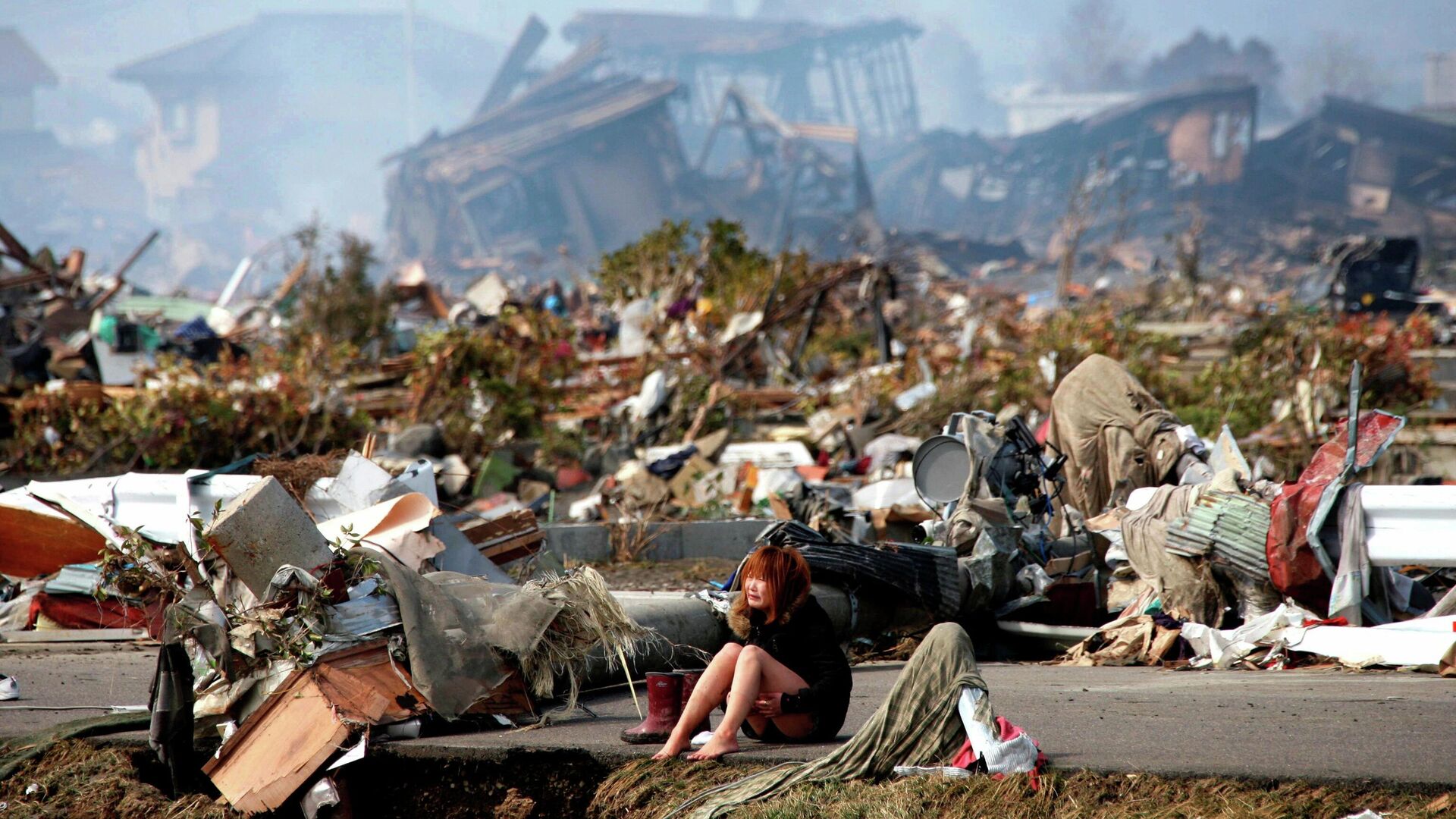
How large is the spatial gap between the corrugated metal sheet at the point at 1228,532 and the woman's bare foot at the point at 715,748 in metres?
3.10

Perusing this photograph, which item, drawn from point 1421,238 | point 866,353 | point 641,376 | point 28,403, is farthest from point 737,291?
point 1421,238

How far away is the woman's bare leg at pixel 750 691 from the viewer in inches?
163

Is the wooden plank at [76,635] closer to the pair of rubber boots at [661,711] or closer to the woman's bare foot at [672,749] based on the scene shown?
the pair of rubber boots at [661,711]

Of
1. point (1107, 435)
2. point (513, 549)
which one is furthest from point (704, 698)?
point (1107, 435)

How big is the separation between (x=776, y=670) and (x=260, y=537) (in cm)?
185

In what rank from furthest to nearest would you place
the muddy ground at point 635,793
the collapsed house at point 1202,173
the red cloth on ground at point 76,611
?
1. the collapsed house at point 1202,173
2. the red cloth on ground at point 76,611
3. the muddy ground at point 635,793

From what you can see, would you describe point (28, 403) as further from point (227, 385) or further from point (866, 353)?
point (866, 353)

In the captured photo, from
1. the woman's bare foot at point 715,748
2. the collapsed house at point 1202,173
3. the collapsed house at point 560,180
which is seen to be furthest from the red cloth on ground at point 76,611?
the collapsed house at point 560,180

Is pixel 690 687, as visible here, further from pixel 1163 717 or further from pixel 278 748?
pixel 1163 717

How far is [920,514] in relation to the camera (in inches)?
327

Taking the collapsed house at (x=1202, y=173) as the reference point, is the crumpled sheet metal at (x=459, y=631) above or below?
above

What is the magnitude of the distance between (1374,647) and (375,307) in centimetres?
1741

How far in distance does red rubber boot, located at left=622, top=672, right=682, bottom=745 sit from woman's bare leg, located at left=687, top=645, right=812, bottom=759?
238 mm

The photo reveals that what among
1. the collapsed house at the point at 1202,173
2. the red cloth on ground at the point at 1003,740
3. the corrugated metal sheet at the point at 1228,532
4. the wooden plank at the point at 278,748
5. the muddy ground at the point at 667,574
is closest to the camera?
the red cloth on ground at the point at 1003,740
